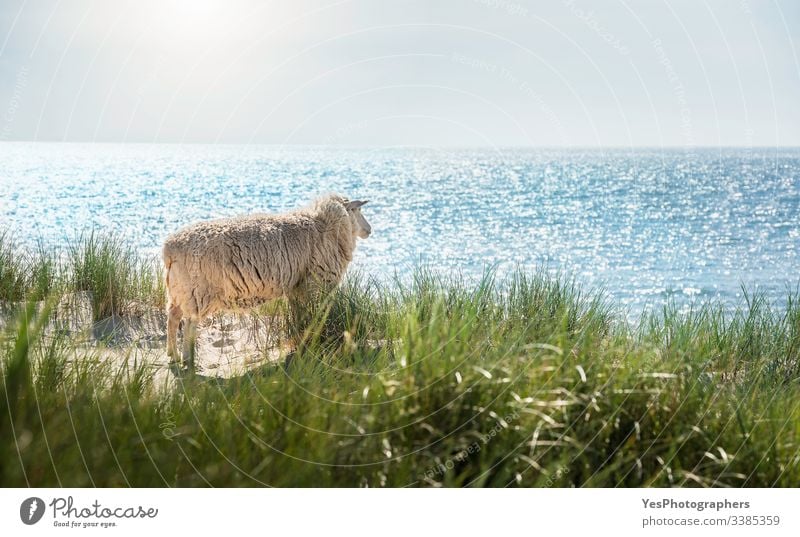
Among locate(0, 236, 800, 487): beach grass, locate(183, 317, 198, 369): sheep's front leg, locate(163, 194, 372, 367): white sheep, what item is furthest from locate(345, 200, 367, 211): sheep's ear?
locate(0, 236, 800, 487): beach grass

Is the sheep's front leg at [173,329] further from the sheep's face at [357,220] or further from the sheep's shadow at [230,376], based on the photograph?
the sheep's face at [357,220]

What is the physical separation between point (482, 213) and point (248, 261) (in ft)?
66.2

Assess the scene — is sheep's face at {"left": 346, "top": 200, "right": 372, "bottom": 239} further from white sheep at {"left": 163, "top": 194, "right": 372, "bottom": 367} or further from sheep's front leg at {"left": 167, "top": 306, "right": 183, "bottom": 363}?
sheep's front leg at {"left": 167, "top": 306, "right": 183, "bottom": 363}

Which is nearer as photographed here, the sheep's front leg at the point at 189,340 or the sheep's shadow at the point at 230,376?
the sheep's shadow at the point at 230,376

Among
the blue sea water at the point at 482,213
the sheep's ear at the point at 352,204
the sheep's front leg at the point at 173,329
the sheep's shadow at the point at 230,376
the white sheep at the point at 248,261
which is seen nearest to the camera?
the sheep's shadow at the point at 230,376

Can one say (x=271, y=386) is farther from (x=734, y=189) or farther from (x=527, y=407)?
(x=734, y=189)

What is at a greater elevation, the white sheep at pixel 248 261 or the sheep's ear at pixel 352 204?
the sheep's ear at pixel 352 204

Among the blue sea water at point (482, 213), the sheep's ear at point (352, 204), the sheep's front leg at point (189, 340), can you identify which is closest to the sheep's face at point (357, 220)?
the sheep's ear at point (352, 204)

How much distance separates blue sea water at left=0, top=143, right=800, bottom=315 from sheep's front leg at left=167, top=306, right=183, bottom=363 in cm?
241

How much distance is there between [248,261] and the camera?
5746mm

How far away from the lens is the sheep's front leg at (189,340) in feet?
17.2

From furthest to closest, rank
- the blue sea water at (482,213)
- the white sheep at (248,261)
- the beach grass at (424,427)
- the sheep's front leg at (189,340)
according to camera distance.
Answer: the blue sea water at (482,213), the white sheep at (248,261), the sheep's front leg at (189,340), the beach grass at (424,427)

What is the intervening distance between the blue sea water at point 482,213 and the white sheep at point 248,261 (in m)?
1.34

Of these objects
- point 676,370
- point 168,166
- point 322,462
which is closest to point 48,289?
point 322,462
